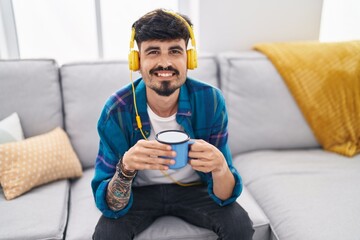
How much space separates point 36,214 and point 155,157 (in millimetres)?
621

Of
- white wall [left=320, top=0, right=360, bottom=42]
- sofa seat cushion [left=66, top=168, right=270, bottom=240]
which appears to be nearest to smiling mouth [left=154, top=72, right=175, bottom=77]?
sofa seat cushion [left=66, top=168, right=270, bottom=240]

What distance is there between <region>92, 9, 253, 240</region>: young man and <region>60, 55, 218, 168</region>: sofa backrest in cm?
42

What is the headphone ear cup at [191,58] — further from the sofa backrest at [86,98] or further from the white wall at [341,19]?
the white wall at [341,19]

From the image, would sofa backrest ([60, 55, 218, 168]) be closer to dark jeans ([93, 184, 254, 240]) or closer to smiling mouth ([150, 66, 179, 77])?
dark jeans ([93, 184, 254, 240])

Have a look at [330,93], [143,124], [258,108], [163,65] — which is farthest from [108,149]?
[330,93]

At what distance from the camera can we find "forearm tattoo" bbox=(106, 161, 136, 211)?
107 cm

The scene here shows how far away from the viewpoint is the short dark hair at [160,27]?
1.10 m

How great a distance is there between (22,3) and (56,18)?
201 mm

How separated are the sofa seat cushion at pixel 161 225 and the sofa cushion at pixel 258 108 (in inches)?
17.5

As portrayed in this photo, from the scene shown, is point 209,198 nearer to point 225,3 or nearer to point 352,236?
point 352,236

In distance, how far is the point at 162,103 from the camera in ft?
4.07

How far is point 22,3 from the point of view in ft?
6.39

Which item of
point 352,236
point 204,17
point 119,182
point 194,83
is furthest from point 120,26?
Result: point 352,236

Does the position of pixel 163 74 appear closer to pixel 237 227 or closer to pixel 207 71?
pixel 237 227
